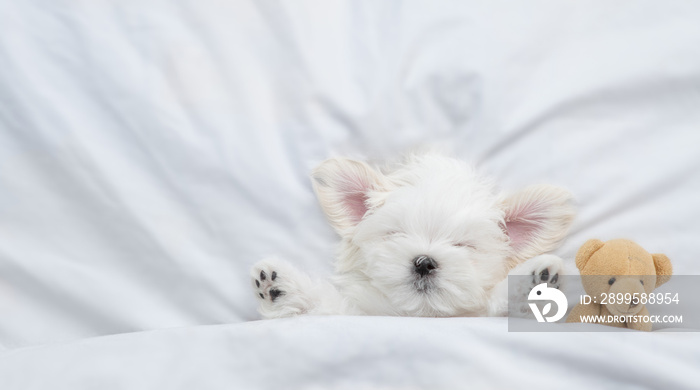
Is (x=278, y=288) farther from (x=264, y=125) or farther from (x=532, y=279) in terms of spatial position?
(x=532, y=279)

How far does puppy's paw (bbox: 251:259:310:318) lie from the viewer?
49.5 inches

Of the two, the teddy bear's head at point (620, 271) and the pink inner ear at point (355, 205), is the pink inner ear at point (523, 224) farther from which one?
the pink inner ear at point (355, 205)

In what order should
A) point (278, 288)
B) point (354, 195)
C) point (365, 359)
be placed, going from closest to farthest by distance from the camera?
point (365, 359) < point (278, 288) < point (354, 195)

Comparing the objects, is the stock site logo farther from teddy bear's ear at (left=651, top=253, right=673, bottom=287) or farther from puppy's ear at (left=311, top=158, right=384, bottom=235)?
puppy's ear at (left=311, top=158, right=384, bottom=235)

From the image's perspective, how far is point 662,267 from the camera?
1.14 m

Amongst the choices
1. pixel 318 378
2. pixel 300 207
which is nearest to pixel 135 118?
pixel 300 207

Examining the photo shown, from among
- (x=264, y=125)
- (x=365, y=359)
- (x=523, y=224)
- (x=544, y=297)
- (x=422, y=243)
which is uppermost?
(x=264, y=125)

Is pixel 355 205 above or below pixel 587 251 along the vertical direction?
above

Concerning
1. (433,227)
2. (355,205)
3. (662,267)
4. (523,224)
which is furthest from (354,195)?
(662,267)

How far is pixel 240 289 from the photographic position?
1324mm

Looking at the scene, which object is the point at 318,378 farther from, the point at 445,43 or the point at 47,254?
the point at 445,43

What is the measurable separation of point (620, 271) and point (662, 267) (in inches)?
5.4

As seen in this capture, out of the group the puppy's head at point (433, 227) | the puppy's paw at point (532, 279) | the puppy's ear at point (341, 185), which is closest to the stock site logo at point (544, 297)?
the puppy's paw at point (532, 279)

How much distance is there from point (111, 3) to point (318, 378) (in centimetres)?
107
